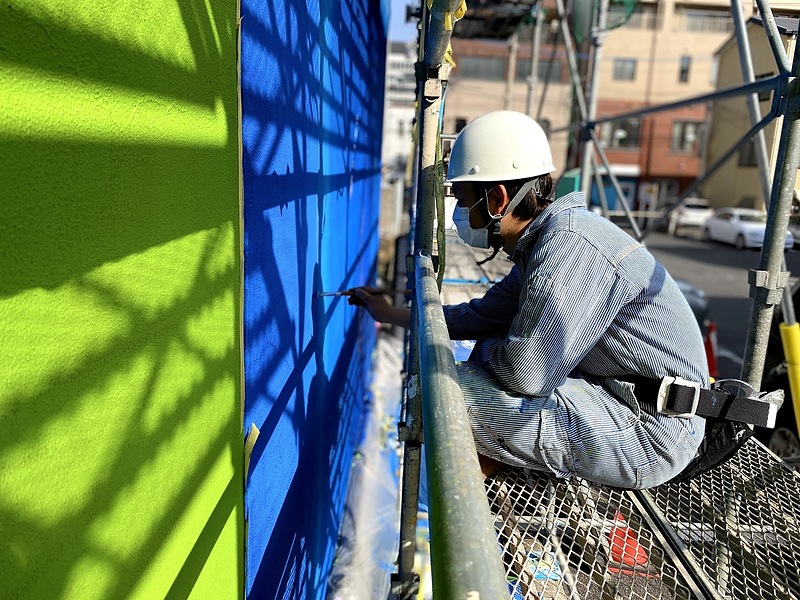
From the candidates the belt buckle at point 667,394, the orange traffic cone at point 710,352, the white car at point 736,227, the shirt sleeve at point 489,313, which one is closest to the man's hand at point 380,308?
the shirt sleeve at point 489,313

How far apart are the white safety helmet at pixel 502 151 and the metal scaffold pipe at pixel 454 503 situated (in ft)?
4.10

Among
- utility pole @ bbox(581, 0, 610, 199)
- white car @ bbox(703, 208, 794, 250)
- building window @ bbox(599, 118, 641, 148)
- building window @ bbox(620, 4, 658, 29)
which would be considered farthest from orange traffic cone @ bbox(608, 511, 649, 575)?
building window @ bbox(620, 4, 658, 29)

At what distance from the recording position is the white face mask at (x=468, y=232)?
2400mm

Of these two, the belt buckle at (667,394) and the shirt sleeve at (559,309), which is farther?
the belt buckle at (667,394)

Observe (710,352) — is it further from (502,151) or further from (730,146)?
(730,146)

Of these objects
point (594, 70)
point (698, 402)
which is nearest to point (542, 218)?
point (698, 402)

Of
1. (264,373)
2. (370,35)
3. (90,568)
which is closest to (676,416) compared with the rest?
(264,373)

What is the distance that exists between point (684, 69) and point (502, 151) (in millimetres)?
33478

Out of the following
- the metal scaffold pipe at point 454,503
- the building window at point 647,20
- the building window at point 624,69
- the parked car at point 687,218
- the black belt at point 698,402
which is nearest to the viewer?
the metal scaffold pipe at point 454,503

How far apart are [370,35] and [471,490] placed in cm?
567

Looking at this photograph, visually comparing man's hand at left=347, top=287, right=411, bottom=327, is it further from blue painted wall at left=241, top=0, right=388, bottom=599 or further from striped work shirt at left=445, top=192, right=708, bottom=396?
striped work shirt at left=445, top=192, right=708, bottom=396

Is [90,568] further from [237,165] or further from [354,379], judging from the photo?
[354,379]

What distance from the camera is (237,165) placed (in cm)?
164

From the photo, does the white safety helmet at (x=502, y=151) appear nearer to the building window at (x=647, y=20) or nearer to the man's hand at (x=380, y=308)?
the man's hand at (x=380, y=308)
